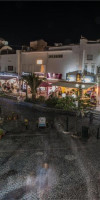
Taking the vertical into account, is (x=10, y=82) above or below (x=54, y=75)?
below

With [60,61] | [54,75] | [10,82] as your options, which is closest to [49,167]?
[54,75]

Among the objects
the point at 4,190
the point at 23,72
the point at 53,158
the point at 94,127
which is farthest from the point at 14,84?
the point at 4,190

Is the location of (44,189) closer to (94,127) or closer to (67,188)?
(67,188)

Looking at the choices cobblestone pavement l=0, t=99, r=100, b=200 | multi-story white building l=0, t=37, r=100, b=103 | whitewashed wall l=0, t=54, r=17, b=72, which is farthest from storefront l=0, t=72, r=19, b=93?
cobblestone pavement l=0, t=99, r=100, b=200

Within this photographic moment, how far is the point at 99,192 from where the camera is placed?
7.30 m

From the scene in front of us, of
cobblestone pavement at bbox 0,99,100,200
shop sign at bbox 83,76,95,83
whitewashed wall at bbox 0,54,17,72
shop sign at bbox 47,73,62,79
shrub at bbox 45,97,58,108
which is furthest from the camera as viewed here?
whitewashed wall at bbox 0,54,17,72

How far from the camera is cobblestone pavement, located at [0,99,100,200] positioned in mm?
7257

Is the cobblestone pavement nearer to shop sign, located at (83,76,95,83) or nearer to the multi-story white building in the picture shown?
shop sign, located at (83,76,95,83)

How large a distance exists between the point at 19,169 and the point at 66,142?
4.36 m

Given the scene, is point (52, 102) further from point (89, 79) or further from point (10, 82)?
point (10, 82)

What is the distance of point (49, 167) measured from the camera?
30.1 ft

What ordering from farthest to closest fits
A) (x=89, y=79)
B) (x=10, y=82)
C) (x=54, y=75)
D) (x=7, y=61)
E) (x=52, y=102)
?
(x=7, y=61) → (x=10, y=82) → (x=54, y=75) → (x=89, y=79) → (x=52, y=102)

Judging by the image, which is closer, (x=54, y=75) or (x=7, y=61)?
(x=54, y=75)

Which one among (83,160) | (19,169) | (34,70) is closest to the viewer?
(19,169)
